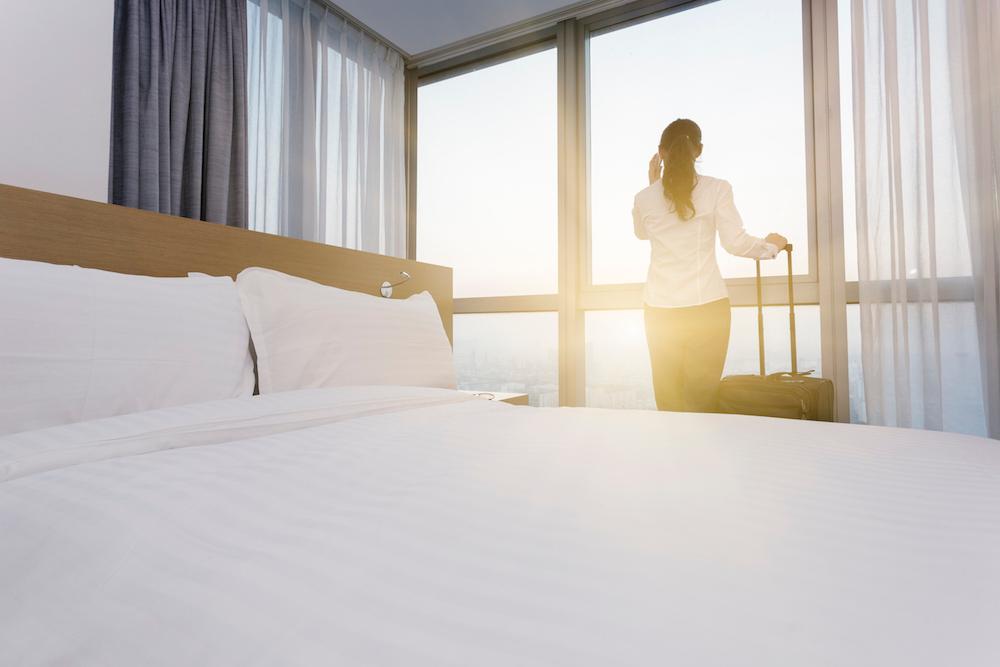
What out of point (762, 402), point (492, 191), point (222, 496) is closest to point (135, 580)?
point (222, 496)

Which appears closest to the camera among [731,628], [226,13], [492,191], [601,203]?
[731,628]

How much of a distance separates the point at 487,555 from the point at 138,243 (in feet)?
4.86

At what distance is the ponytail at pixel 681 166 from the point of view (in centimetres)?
216

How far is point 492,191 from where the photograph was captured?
11.2 ft

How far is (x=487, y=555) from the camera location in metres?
0.39

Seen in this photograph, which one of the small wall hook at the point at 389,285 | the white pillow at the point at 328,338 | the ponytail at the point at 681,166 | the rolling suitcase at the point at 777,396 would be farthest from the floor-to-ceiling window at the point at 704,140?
the white pillow at the point at 328,338

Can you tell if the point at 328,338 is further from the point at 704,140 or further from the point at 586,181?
the point at 704,140

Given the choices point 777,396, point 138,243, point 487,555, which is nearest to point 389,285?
point 138,243

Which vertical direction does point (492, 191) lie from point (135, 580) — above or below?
Answer: above

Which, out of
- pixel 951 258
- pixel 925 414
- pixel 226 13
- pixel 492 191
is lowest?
pixel 925 414

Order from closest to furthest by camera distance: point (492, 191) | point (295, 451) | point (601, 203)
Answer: point (295, 451) → point (601, 203) → point (492, 191)

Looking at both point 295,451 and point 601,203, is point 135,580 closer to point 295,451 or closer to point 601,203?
point 295,451

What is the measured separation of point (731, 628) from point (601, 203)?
2.98 meters

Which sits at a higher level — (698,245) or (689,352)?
(698,245)
